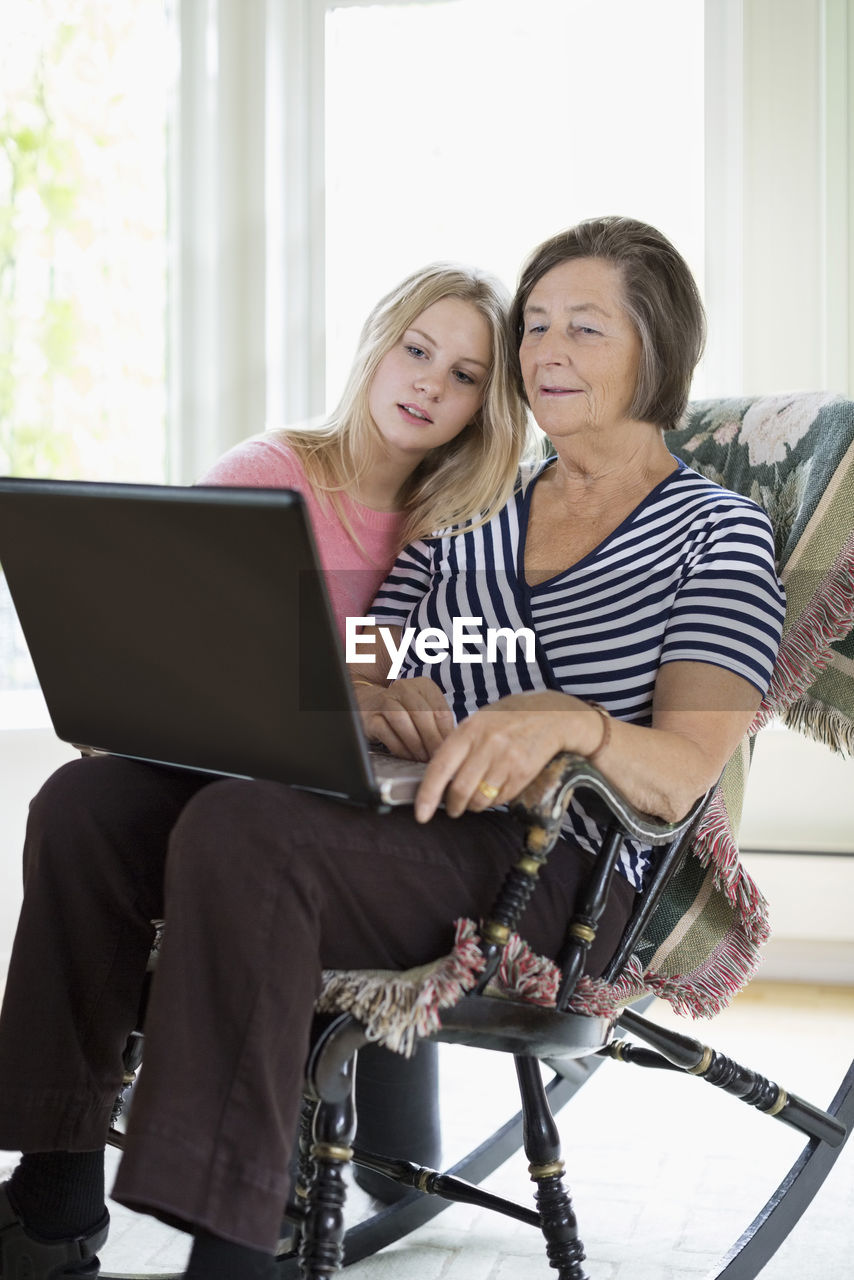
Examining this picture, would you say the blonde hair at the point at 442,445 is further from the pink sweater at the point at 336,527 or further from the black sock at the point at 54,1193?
the black sock at the point at 54,1193

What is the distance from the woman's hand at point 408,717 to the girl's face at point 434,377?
0.40 metres

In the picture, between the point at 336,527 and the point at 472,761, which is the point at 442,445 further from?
the point at 472,761

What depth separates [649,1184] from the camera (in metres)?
1.92

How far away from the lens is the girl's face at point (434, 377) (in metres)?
1.76

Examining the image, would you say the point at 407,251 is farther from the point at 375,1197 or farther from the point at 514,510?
the point at 375,1197

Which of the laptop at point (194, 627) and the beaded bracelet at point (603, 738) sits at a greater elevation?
Result: the laptop at point (194, 627)

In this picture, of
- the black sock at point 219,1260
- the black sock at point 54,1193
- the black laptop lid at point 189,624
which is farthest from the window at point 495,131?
the black sock at point 219,1260

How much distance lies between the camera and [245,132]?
9.88ft

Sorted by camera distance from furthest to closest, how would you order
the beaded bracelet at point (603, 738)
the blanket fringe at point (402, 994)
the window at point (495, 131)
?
the window at point (495, 131) → the beaded bracelet at point (603, 738) → the blanket fringe at point (402, 994)

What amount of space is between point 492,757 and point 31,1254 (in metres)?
0.62

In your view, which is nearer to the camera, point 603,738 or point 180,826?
point 180,826

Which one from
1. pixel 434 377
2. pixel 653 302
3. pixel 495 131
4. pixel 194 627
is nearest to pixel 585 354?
pixel 653 302

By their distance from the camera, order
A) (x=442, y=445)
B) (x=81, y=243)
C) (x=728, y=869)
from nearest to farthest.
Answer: (x=728, y=869) → (x=442, y=445) → (x=81, y=243)

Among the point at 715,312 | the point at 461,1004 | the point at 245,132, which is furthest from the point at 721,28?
the point at 461,1004
